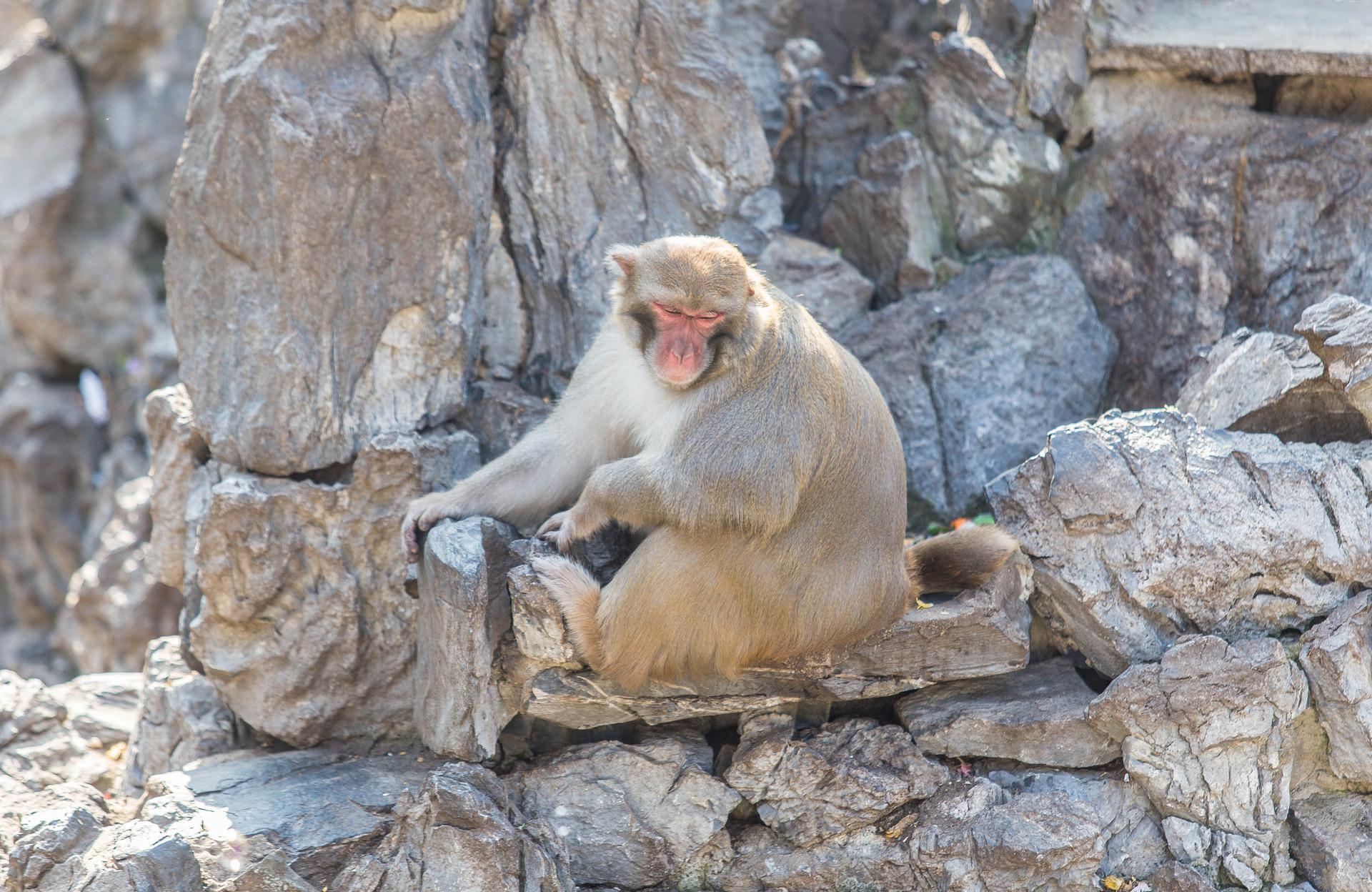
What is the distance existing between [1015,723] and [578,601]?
1.72 m

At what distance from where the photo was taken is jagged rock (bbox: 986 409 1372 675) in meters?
4.30

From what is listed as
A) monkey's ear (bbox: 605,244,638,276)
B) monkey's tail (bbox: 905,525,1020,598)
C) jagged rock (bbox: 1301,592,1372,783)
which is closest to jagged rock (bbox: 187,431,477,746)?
monkey's ear (bbox: 605,244,638,276)

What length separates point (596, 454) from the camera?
449 cm

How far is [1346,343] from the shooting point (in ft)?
14.0

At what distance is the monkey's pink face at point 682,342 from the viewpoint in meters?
3.85

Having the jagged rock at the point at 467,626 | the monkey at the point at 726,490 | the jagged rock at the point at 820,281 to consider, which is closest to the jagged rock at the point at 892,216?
the jagged rock at the point at 820,281

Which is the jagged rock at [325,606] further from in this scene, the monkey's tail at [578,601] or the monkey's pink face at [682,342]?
the monkey's pink face at [682,342]

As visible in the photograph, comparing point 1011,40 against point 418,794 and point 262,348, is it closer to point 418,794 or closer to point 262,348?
point 262,348

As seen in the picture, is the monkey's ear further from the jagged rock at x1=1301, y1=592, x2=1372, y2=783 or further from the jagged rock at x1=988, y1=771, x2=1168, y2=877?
the jagged rock at x1=1301, y1=592, x2=1372, y2=783

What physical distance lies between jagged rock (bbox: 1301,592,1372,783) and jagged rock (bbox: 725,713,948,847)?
4.52 ft

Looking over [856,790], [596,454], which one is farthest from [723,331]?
[856,790]

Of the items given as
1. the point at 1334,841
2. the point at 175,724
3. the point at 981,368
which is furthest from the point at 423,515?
the point at 1334,841

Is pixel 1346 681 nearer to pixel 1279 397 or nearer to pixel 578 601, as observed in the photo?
pixel 1279 397

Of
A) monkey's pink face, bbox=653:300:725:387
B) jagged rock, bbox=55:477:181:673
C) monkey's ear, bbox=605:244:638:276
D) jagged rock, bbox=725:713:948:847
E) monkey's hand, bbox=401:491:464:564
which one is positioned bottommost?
jagged rock, bbox=55:477:181:673
